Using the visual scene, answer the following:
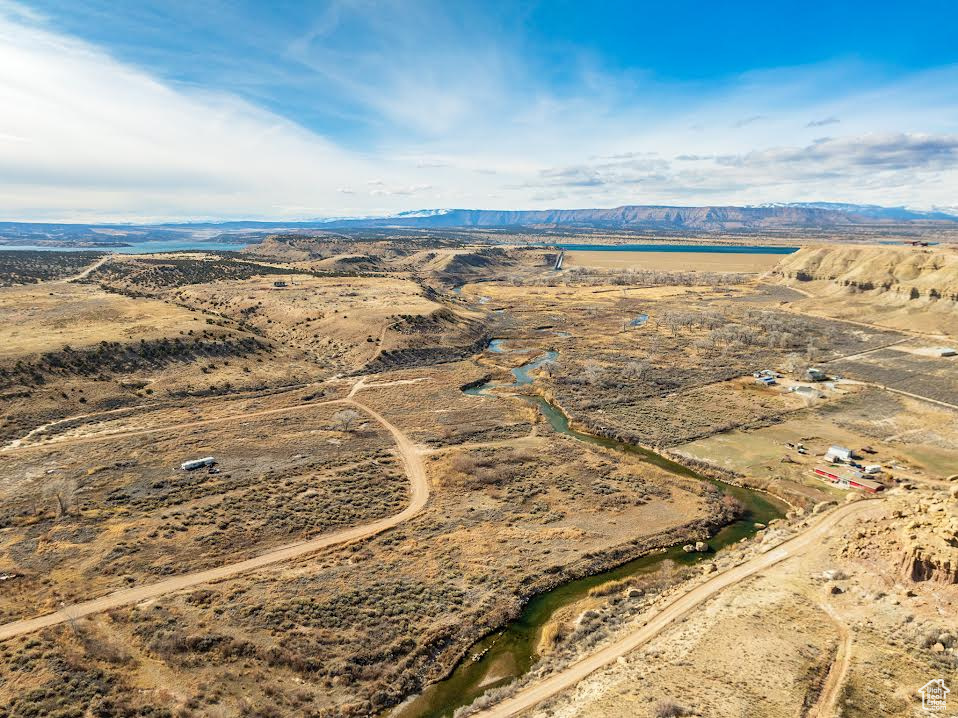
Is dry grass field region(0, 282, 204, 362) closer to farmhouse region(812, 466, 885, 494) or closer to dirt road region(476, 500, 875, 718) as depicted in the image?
dirt road region(476, 500, 875, 718)

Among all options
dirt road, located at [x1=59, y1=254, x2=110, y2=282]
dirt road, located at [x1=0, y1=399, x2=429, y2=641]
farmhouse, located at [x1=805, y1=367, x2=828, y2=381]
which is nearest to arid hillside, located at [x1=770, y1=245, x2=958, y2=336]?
farmhouse, located at [x1=805, y1=367, x2=828, y2=381]

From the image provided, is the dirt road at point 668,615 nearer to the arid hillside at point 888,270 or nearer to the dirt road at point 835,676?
the dirt road at point 835,676

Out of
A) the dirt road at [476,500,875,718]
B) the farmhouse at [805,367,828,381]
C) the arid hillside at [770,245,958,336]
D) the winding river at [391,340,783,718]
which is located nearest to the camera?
the dirt road at [476,500,875,718]

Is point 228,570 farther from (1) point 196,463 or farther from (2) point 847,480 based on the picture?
(2) point 847,480

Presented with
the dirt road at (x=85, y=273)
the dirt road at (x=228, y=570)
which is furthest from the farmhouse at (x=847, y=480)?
the dirt road at (x=85, y=273)

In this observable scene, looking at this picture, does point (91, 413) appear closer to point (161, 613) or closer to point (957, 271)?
point (161, 613)

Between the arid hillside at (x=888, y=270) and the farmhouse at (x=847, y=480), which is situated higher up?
the arid hillside at (x=888, y=270)

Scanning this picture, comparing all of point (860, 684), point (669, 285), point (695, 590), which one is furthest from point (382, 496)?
point (669, 285)
